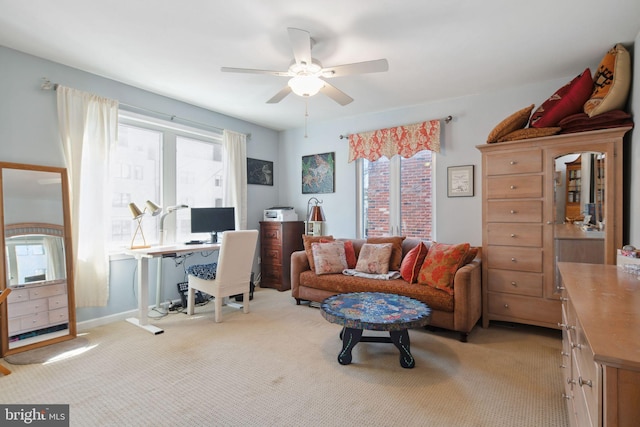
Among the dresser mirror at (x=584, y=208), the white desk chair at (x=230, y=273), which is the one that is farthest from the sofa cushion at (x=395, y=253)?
the white desk chair at (x=230, y=273)

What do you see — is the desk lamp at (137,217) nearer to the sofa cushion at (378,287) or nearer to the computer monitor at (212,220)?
the computer monitor at (212,220)

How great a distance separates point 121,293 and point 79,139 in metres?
1.69

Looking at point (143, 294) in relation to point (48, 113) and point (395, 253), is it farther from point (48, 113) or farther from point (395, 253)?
point (395, 253)

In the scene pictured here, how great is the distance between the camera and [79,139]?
3084mm

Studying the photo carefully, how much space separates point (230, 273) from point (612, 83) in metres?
3.93

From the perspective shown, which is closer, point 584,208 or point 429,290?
point 584,208

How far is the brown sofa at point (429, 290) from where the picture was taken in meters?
2.81

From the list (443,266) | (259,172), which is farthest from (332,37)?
(259,172)

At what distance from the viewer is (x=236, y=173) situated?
466 cm

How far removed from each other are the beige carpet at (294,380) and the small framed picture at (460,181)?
1599 millimetres

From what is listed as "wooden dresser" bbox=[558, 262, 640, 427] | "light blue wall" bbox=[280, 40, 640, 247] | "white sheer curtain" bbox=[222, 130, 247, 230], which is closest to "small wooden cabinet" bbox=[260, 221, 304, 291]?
"white sheer curtain" bbox=[222, 130, 247, 230]

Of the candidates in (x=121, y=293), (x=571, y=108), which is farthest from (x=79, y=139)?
(x=571, y=108)

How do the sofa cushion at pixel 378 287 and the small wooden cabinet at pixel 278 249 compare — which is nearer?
the sofa cushion at pixel 378 287

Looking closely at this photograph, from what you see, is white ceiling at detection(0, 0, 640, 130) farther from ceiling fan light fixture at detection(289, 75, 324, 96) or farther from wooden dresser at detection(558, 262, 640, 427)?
wooden dresser at detection(558, 262, 640, 427)
